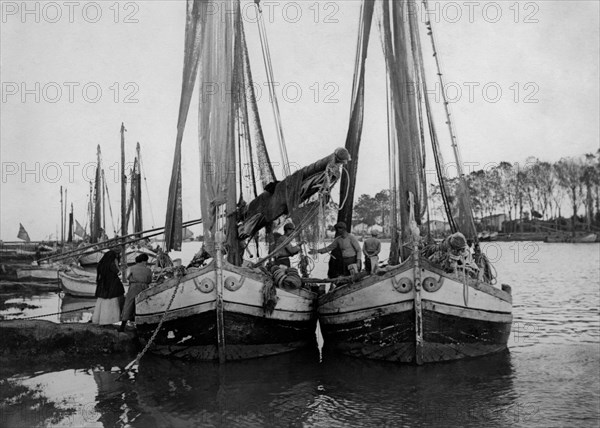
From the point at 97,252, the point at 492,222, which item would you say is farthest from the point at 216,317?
the point at 492,222

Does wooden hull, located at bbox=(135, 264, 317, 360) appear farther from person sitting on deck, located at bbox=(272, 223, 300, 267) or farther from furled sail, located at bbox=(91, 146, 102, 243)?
furled sail, located at bbox=(91, 146, 102, 243)

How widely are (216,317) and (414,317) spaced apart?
147 inches

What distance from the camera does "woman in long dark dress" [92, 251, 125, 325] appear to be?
42.7 ft

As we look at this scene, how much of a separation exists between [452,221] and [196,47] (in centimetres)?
736

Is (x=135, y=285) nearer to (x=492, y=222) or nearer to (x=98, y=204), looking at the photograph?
(x=98, y=204)

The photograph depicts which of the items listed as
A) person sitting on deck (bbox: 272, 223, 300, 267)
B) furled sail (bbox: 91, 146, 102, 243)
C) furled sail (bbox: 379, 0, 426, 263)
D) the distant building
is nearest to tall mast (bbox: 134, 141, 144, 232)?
furled sail (bbox: 91, 146, 102, 243)

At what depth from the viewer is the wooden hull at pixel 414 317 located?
10.4 m

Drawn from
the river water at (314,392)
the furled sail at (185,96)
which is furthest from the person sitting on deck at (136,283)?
the river water at (314,392)

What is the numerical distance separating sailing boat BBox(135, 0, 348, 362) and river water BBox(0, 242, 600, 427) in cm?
49

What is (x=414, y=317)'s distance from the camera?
406 inches

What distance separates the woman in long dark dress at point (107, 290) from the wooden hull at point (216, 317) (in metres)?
1.57

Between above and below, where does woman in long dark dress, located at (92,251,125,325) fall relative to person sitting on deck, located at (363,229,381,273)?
below

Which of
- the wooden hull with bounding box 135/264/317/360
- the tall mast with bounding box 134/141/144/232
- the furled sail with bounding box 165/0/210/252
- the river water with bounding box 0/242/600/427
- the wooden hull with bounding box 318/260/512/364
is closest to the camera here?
the river water with bounding box 0/242/600/427

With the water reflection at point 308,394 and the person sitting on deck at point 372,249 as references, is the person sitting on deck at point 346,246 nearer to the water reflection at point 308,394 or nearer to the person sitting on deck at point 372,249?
the person sitting on deck at point 372,249
